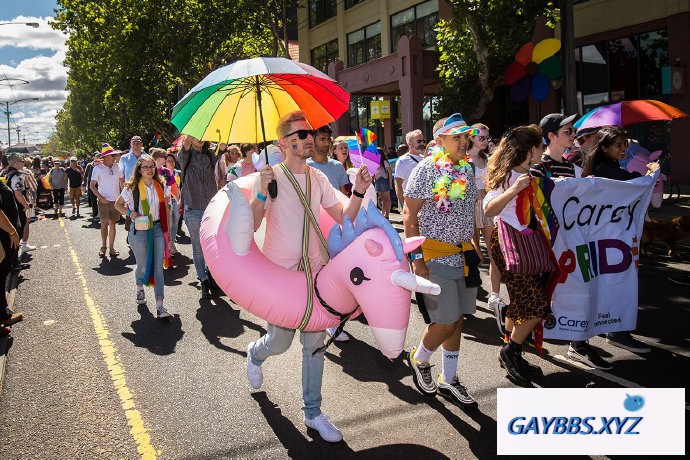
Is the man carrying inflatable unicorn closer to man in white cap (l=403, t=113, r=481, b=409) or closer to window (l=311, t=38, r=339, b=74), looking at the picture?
man in white cap (l=403, t=113, r=481, b=409)

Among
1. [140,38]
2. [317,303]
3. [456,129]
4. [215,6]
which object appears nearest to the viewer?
[317,303]

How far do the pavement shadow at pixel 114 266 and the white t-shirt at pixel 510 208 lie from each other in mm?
7189

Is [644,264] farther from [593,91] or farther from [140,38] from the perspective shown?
[140,38]

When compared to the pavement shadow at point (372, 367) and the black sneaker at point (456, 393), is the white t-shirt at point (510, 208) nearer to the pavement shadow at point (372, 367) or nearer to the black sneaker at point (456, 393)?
the black sneaker at point (456, 393)

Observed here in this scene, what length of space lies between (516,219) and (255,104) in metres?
2.09

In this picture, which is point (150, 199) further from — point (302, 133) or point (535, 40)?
point (535, 40)

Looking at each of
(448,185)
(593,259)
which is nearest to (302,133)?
(448,185)

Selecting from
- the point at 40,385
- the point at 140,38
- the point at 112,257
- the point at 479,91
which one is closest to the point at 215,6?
the point at 140,38

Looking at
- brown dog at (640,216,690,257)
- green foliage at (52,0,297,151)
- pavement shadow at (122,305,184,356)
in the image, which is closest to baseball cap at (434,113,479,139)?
pavement shadow at (122,305,184,356)

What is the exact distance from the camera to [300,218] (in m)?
3.84

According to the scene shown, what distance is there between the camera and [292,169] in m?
3.84

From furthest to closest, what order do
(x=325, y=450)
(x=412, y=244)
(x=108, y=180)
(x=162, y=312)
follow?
(x=108, y=180), (x=162, y=312), (x=325, y=450), (x=412, y=244)

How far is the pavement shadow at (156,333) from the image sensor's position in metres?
5.91

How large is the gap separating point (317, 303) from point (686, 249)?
26.0ft
